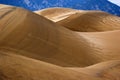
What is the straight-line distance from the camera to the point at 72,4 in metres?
3.50

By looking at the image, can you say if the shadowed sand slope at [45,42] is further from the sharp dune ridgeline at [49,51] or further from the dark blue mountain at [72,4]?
the dark blue mountain at [72,4]

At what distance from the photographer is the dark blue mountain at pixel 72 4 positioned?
3380 mm

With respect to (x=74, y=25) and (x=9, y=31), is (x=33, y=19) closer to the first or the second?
(x=9, y=31)

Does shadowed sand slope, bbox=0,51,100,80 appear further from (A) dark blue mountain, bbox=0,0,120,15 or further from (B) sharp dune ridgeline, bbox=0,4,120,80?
(A) dark blue mountain, bbox=0,0,120,15

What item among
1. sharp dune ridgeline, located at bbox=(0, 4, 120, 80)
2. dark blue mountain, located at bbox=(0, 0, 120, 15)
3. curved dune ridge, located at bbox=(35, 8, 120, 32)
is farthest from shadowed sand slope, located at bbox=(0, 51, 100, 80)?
dark blue mountain, located at bbox=(0, 0, 120, 15)

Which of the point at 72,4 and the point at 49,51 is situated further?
the point at 72,4

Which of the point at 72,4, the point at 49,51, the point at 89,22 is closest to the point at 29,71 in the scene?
the point at 49,51

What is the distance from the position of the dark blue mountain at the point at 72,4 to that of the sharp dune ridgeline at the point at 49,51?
199 cm

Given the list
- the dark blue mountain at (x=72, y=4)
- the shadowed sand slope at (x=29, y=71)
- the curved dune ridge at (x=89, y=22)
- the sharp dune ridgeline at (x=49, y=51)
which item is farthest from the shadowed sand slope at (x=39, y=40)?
the dark blue mountain at (x=72, y=4)

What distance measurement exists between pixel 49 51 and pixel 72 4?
251 cm

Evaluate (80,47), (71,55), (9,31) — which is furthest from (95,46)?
(9,31)

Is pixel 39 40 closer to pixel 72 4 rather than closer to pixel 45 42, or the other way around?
pixel 45 42

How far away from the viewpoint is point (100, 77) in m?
0.67

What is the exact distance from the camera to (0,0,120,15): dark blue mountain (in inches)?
133
